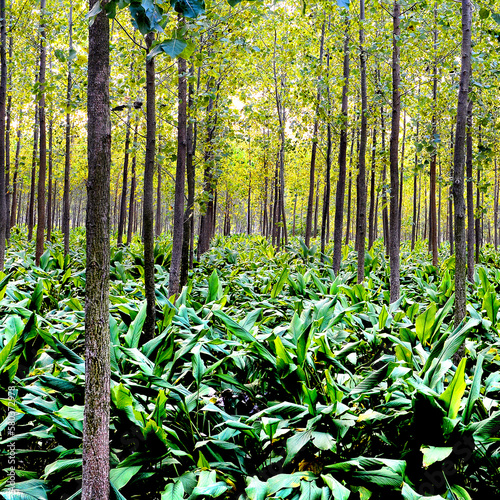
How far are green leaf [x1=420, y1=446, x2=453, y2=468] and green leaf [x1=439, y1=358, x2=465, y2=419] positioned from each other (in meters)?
0.24

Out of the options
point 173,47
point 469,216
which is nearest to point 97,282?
point 173,47

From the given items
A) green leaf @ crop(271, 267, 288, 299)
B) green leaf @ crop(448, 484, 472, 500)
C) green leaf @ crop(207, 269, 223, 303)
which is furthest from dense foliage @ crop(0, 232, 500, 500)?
green leaf @ crop(271, 267, 288, 299)

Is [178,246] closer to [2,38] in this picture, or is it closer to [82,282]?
[82,282]

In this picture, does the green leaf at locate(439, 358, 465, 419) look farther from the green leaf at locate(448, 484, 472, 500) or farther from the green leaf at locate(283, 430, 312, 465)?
the green leaf at locate(283, 430, 312, 465)

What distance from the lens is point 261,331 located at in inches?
176

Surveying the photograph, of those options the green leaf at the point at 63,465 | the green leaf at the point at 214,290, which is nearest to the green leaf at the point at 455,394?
the green leaf at the point at 63,465

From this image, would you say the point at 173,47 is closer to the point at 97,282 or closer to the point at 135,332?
the point at 97,282

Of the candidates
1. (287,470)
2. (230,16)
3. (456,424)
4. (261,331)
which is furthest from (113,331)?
(230,16)

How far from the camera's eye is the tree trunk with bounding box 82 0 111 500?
2074mm

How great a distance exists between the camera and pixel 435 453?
227 centimetres

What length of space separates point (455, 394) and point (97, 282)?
215cm

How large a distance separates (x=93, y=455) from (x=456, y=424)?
6.52ft

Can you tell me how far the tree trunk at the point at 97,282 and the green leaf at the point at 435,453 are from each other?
5.44 ft

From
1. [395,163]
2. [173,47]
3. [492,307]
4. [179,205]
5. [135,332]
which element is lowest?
[135,332]
